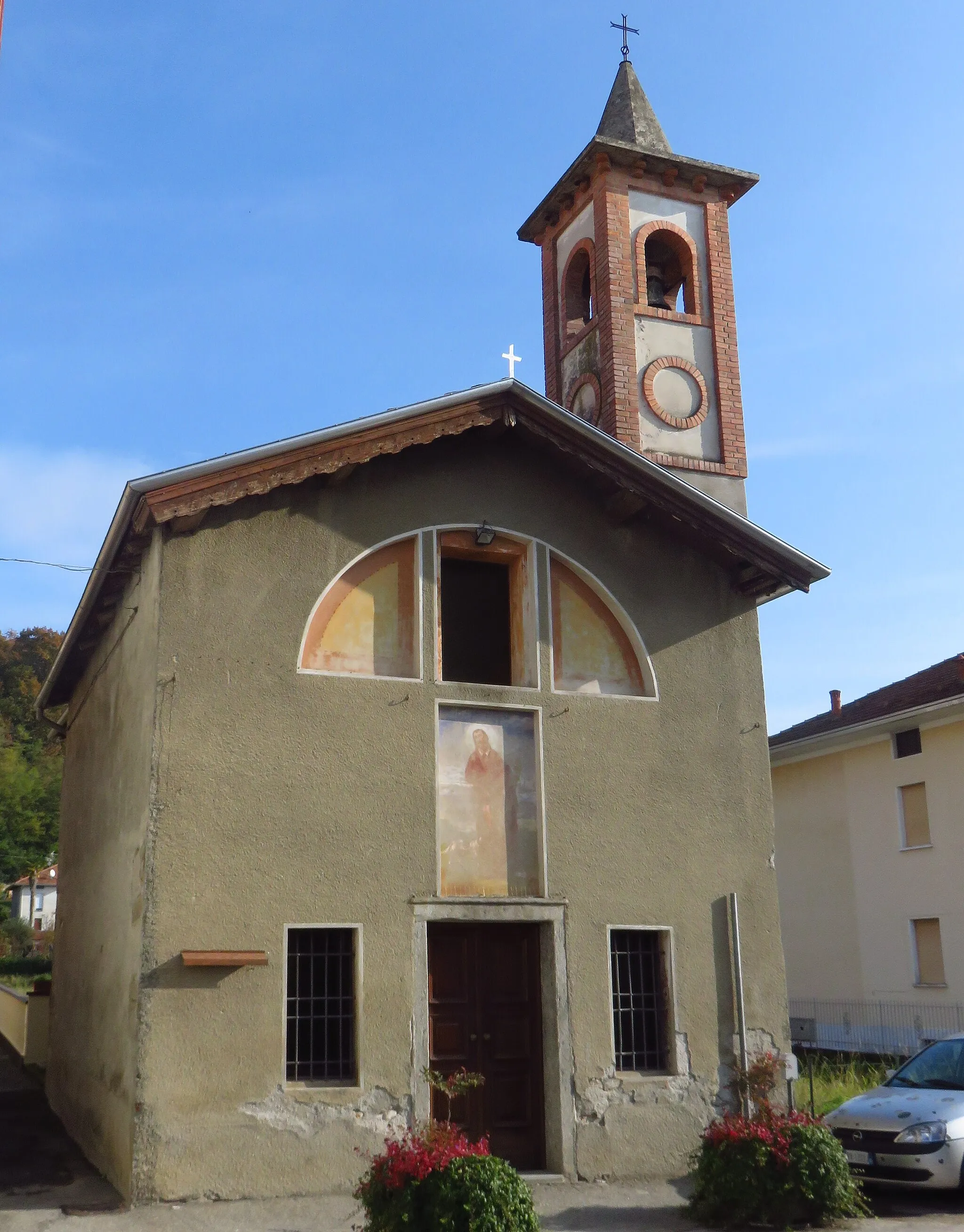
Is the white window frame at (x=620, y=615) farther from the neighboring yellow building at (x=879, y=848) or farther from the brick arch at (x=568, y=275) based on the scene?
the neighboring yellow building at (x=879, y=848)

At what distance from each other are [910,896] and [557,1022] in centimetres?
1327

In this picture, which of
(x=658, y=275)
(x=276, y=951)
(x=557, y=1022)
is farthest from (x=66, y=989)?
(x=658, y=275)

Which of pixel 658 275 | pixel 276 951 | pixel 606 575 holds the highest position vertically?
pixel 658 275

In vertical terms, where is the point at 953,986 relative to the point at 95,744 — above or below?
below

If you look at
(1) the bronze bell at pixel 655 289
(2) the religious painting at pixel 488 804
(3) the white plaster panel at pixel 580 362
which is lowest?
(2) the religious painting at pixel 488 804

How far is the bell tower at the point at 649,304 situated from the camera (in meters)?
18.1

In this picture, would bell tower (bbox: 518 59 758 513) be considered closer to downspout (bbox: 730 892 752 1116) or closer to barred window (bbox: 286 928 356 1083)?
downspout (bbox: 730 892 752 1116)

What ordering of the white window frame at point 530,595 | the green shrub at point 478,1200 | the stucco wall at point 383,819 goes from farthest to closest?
the white window frame at point 530,595
the stucco wall at point 383,819
the green shrub at point 478,1200

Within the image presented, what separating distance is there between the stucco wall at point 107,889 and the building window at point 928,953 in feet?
47.8

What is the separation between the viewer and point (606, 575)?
13.1 m

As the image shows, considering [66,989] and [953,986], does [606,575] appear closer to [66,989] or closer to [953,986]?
[66,989]

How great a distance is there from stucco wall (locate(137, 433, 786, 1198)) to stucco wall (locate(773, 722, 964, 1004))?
1064cm

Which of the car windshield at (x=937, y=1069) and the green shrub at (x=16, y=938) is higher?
the green shrub at (x=16, y=938)

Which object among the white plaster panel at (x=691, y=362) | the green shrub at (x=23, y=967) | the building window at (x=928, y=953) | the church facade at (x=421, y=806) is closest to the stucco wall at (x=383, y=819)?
the church facade at (x=421, y=806)
